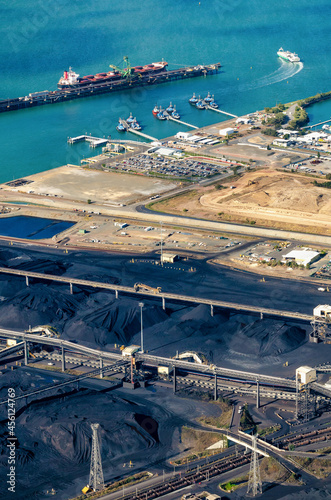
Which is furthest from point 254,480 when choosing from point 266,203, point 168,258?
point 266,203

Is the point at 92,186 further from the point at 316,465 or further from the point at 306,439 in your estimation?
the point at 316,465

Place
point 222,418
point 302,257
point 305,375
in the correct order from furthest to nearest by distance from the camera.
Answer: point 302,257 → point 305,375 → point 222,418

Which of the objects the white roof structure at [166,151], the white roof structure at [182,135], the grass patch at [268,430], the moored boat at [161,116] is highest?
the moored boat at [161,116]

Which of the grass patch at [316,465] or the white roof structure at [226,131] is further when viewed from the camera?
the white roof structure at [226,131]

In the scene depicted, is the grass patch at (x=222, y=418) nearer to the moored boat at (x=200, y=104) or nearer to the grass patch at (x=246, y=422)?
the grass patch at (x=246, y=422)

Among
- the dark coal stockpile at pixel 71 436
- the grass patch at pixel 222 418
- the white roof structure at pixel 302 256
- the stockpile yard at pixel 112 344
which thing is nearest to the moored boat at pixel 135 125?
the stockpile yard at pixel 112 344

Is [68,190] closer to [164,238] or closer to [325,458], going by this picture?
[164,238]
